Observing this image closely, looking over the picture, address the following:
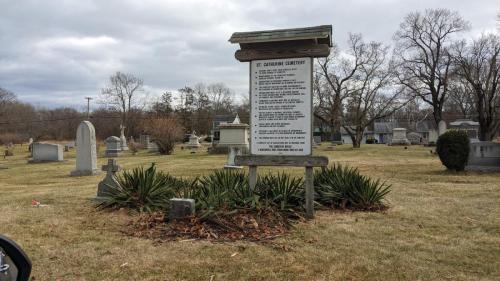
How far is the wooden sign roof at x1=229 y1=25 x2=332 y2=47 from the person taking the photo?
6.76 meters

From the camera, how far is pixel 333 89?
46531mm

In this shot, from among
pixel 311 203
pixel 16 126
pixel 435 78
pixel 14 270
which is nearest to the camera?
pixel 14 270

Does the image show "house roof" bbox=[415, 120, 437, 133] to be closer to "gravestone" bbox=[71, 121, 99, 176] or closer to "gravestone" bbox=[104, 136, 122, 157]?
"gravestone" bbox=[104, 136, 122, 157]

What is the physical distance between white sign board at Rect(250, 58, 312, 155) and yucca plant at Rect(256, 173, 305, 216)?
537 millimetres

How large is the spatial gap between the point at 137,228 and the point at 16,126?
74489mm

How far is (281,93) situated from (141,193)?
9.74 ft

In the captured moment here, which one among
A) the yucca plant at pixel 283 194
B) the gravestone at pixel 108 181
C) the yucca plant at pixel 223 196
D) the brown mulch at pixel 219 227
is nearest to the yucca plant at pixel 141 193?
the gravestone at pixel 108 181

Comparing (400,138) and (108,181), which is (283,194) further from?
(400,138)

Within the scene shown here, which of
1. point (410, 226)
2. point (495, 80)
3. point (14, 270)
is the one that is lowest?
point (410, 226)

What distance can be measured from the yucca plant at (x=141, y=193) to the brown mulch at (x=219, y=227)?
946 millimetres

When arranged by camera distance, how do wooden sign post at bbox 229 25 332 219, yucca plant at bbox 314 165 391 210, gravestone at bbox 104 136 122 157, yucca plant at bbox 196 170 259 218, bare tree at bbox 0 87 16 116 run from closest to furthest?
yucca plant at bbox 196 170 259 218, wooden sign post at bbox 229 25 332 219, yucca plant at bbox 314 165 391 210, gravestone at bbox 104 136 122 157, bare tree at bbox 0 87 16 116

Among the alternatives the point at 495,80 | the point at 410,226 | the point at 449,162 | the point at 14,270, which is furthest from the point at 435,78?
the point at 14,270

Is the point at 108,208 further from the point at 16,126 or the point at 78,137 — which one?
the point at 16,126

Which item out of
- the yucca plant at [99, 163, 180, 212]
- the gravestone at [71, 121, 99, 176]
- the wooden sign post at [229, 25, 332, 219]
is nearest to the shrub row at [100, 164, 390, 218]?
the yucca plant at [99, 163, 180, 212]
